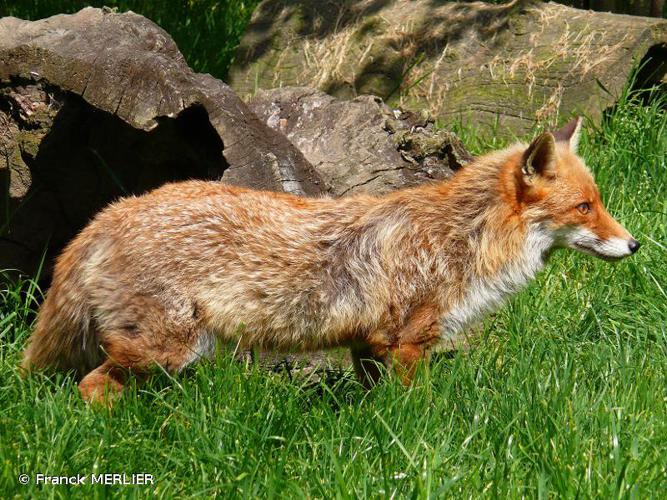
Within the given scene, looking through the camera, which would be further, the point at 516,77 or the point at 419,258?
the point at 516,77

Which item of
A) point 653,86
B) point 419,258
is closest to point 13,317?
point 419,258

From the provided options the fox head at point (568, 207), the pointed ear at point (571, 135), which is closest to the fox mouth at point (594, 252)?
the fox head at point (568, 207)

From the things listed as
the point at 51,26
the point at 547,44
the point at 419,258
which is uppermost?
the point at 51,26

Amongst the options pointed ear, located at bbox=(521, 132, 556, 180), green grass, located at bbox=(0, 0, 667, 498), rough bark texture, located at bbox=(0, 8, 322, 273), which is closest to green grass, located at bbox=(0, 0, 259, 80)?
rough bark texture, located at bbox=(0, 8, 322, 273)

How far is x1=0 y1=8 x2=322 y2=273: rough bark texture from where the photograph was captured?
19.9 ft

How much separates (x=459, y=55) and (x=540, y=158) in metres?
4.01

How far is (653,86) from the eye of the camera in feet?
29.4

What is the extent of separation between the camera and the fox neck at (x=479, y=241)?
18.6ft

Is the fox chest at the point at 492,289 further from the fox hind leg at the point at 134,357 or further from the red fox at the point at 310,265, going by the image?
the fox hind leg at the point at 134,357

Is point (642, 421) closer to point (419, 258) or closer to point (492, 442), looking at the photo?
point (492, 442)

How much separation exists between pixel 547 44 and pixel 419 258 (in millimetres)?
4459

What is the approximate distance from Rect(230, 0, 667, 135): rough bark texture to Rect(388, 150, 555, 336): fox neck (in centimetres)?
296

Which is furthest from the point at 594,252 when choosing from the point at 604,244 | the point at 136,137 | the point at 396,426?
the point at 136,137

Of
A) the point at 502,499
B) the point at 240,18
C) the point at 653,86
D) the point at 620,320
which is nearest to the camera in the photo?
the point at 502,499
